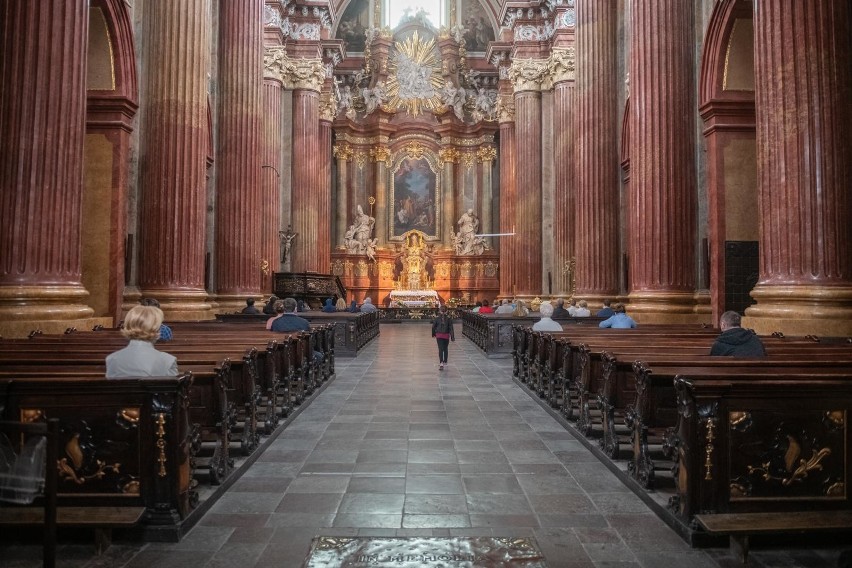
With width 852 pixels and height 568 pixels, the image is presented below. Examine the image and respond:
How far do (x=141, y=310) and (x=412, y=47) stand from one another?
33833mm

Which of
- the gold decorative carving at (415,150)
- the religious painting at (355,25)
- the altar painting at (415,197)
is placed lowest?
the altar painting at (415,197)

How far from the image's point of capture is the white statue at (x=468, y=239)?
34156mm

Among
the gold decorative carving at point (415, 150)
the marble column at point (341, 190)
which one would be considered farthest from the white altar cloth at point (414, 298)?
the gold decorative carving at point (415, 150)

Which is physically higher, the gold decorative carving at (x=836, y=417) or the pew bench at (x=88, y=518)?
the gold decorative carving at (x=836, y=417)

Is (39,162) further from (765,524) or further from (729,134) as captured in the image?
(729,134)

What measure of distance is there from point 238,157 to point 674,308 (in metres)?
9.65

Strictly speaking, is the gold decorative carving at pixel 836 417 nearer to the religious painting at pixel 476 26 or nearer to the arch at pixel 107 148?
the arch at pixel 107 148

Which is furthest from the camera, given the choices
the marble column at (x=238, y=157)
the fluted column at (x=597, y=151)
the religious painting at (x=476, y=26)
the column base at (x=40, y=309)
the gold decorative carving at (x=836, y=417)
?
the religious painting at (x=476, y=26)

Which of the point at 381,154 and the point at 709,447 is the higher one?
the point at 381,154

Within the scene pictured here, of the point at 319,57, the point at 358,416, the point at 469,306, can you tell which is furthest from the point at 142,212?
the point at 469,306

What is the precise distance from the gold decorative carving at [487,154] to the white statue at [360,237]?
6.51 m

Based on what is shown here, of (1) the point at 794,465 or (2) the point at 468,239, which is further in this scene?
(2) the point at 468,239

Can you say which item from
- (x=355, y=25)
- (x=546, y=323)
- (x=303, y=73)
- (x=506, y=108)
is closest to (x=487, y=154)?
(x=506, y=108)

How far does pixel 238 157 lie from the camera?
15.0 meters
